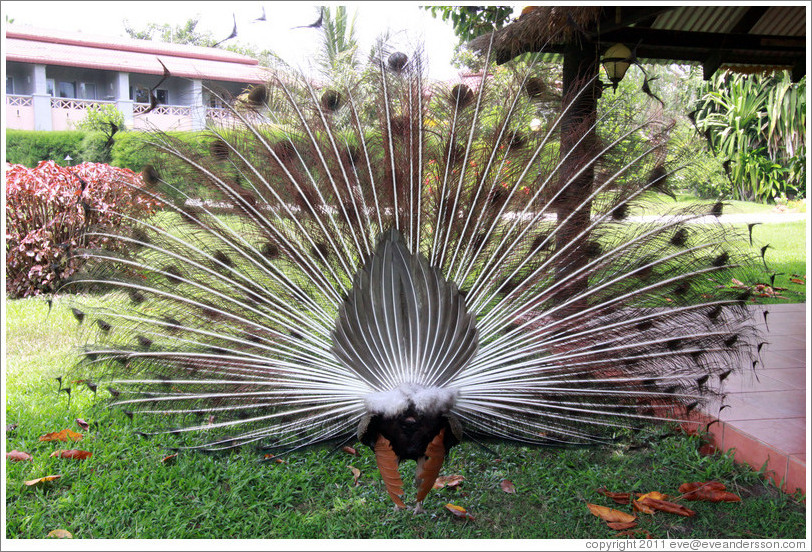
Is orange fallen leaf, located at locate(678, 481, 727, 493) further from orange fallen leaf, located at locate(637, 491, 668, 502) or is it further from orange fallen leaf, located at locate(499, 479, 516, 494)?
orange fallen leaf, located at locate(499, 479, 516, 494)

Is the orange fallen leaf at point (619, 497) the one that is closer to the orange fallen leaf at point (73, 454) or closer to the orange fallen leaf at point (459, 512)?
the orange fallen leaf at point (459, 512)

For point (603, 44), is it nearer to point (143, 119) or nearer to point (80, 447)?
point (143, 119)

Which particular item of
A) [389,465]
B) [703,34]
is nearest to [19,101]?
[703,34]

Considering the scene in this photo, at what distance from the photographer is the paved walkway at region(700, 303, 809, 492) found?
290cm

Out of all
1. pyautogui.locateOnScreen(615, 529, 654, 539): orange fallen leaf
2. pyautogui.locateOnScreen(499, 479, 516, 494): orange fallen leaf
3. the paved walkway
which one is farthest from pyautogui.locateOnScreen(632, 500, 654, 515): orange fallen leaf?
the paved walkway

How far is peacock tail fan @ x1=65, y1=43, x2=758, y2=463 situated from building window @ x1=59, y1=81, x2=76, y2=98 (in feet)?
73.1

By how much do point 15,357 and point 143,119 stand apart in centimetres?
270

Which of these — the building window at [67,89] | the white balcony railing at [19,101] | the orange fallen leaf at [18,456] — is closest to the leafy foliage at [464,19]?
the orange fallen leaf at [18,456]

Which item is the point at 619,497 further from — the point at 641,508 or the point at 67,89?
the point at 67,89

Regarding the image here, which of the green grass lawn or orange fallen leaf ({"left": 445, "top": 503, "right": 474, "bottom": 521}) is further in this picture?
orange fallen leaf ({"left": 445, "top": 503, "right": 474, "bottom": 521})

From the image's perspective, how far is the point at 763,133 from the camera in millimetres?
15641

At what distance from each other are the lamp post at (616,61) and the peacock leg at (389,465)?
10.0 ft

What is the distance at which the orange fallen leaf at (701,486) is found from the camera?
2875 millimetres

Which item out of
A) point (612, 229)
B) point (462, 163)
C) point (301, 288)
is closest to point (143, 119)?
point (301, 288)
